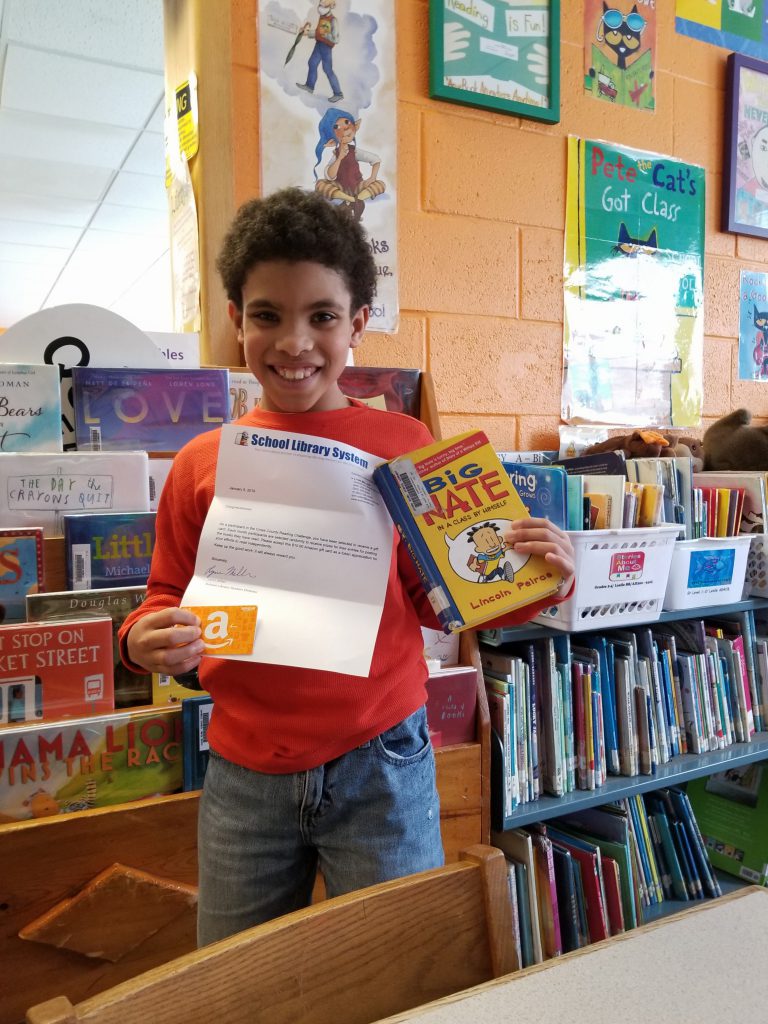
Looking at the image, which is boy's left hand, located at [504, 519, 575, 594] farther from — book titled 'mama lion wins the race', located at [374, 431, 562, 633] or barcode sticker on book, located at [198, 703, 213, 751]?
barcode sticker on book, located at [198, 703, 213, 751]

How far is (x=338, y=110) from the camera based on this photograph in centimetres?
154

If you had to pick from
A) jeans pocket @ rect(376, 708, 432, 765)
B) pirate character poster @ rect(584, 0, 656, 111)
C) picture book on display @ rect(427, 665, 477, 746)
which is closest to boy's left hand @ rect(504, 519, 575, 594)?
jeans pocket @ rect(376, 708, 432, 765)

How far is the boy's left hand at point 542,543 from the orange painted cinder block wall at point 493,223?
0.90 m

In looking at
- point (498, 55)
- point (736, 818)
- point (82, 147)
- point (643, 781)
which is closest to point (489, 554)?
point (643, 781)

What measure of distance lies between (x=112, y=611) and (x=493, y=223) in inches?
50.3

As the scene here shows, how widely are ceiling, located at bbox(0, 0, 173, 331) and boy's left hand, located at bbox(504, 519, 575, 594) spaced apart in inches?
57.0

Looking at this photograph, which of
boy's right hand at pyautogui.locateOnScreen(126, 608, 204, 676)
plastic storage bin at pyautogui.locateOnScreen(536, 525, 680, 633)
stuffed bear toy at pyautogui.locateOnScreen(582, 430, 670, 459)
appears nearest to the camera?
boy's right hand at pyautogui.locateOnScreen(126, 608, 204, 676)

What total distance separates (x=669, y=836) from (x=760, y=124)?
78.2 inches

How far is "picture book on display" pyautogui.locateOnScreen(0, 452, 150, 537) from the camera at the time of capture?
41.0 inches

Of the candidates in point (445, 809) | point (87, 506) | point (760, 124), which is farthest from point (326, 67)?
point (445, 809)

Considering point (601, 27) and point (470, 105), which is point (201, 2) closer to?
point (470, 105)

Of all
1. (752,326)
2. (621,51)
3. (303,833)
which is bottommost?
(303,833)

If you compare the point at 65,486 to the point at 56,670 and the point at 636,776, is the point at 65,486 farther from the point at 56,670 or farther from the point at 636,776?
the point at 636,776

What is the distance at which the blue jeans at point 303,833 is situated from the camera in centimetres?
84
